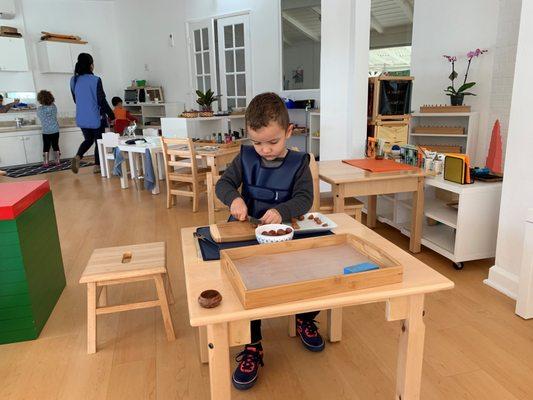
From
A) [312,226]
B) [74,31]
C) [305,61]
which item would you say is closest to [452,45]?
[305,61]

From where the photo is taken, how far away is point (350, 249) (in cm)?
112

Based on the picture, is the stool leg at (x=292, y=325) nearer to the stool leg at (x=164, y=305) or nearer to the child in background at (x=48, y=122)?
the stool leg at (x=164, y=305)

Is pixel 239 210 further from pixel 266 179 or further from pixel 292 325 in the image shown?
pixel 292 325

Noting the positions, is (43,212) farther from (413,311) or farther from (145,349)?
(413,311)

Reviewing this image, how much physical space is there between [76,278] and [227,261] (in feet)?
6.69

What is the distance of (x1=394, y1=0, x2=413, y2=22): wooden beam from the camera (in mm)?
6484

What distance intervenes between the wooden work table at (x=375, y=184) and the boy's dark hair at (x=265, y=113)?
1100 millimetres

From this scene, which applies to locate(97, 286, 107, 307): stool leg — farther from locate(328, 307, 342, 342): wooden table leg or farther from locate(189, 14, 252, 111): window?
locate(189, 14, 252, 111): window

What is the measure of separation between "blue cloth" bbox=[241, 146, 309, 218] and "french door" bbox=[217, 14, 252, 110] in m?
5.24

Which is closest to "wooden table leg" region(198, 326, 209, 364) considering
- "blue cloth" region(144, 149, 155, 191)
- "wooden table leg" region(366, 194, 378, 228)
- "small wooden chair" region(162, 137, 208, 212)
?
"wooden table leg" region(366, 194, 378, 228)

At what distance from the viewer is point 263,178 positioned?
5.34 feet

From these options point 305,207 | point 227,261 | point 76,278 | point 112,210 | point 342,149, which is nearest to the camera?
point 227,261

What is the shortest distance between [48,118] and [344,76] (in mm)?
5666

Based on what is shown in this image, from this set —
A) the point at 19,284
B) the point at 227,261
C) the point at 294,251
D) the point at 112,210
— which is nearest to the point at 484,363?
the point at 294,251
